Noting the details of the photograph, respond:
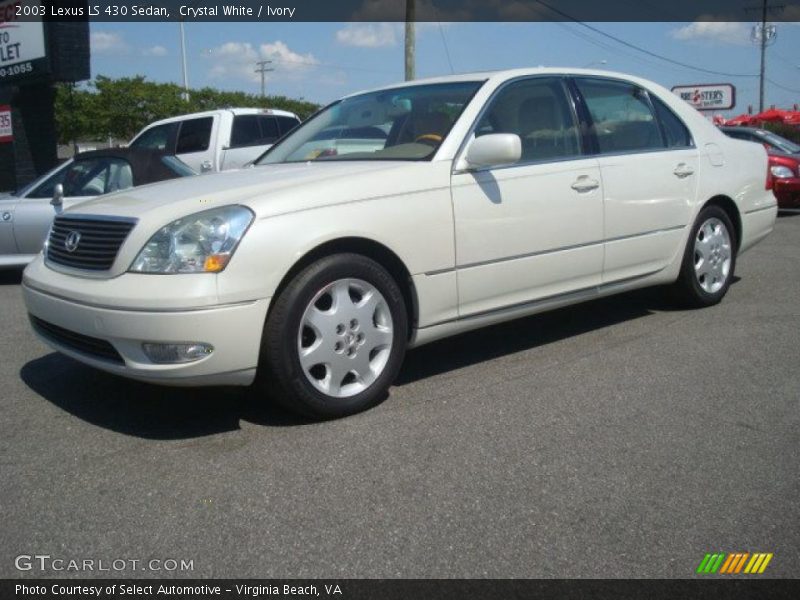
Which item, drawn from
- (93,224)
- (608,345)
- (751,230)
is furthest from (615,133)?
(93,224)

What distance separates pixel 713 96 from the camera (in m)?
23.5

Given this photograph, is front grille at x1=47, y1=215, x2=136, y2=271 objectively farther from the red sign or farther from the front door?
the red sign

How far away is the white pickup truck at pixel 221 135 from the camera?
11055mm

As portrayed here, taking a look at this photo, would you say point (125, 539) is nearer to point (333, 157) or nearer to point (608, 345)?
point (333, 157)

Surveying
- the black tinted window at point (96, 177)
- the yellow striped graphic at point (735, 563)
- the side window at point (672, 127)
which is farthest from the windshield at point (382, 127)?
the black tinted window at point (96, 177)

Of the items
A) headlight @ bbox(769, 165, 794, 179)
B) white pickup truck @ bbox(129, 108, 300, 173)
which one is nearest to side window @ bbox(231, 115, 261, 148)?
white pickup truck @ bbox(129, 108, 300, 173)

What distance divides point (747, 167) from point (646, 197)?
1403 mm

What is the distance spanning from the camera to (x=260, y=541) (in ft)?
8.25

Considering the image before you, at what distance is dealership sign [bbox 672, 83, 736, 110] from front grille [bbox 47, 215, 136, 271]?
73.3 feet

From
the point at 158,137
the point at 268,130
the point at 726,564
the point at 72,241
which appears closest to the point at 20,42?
the point at 158,137

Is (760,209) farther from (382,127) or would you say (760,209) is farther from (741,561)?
(741,561)

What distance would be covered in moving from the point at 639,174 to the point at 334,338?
7.86 ft

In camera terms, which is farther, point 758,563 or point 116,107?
point 116,107

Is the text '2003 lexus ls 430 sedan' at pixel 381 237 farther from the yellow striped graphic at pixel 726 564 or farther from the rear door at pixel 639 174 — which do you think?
the yellow striped graphic at pixel 726 564
